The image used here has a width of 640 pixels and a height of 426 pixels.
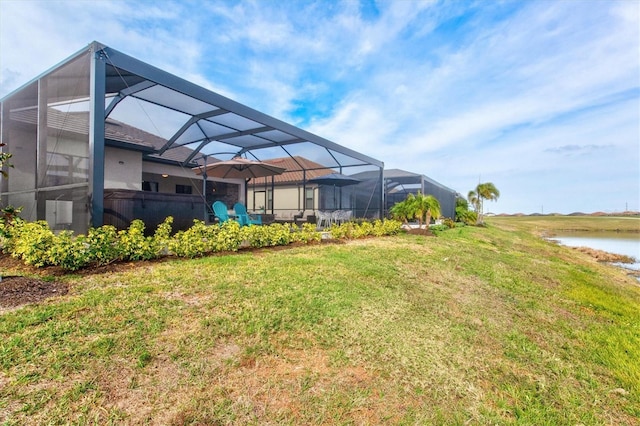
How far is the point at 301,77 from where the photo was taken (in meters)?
13.0

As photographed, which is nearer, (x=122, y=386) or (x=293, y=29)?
(x=122, y=386)

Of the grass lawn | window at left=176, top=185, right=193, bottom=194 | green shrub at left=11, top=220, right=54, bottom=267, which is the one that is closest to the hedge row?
green shrub at left=11, top=220, right=54, bottom=267

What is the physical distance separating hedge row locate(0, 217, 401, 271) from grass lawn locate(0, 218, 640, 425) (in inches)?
14.7

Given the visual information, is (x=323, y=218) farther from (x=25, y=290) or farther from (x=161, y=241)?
(x=25, y=290)

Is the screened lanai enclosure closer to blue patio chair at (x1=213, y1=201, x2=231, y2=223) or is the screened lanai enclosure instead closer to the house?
blue patio chair at (x1=213, y1=201, x2=231, y2=223)

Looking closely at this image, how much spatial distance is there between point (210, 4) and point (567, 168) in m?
29.4

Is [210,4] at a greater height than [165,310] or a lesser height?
greater

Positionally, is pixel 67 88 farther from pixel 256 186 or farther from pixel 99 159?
pixel 256 186

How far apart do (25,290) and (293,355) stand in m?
2.67

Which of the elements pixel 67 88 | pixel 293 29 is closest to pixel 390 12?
pixel 293 29

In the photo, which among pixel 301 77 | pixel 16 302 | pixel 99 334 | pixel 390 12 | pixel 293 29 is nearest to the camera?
pixel 99 334

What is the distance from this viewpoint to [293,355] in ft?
7.90

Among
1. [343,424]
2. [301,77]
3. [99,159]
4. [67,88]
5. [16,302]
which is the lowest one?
[343,424]

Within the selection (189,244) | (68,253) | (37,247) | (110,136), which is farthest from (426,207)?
(37,247)
